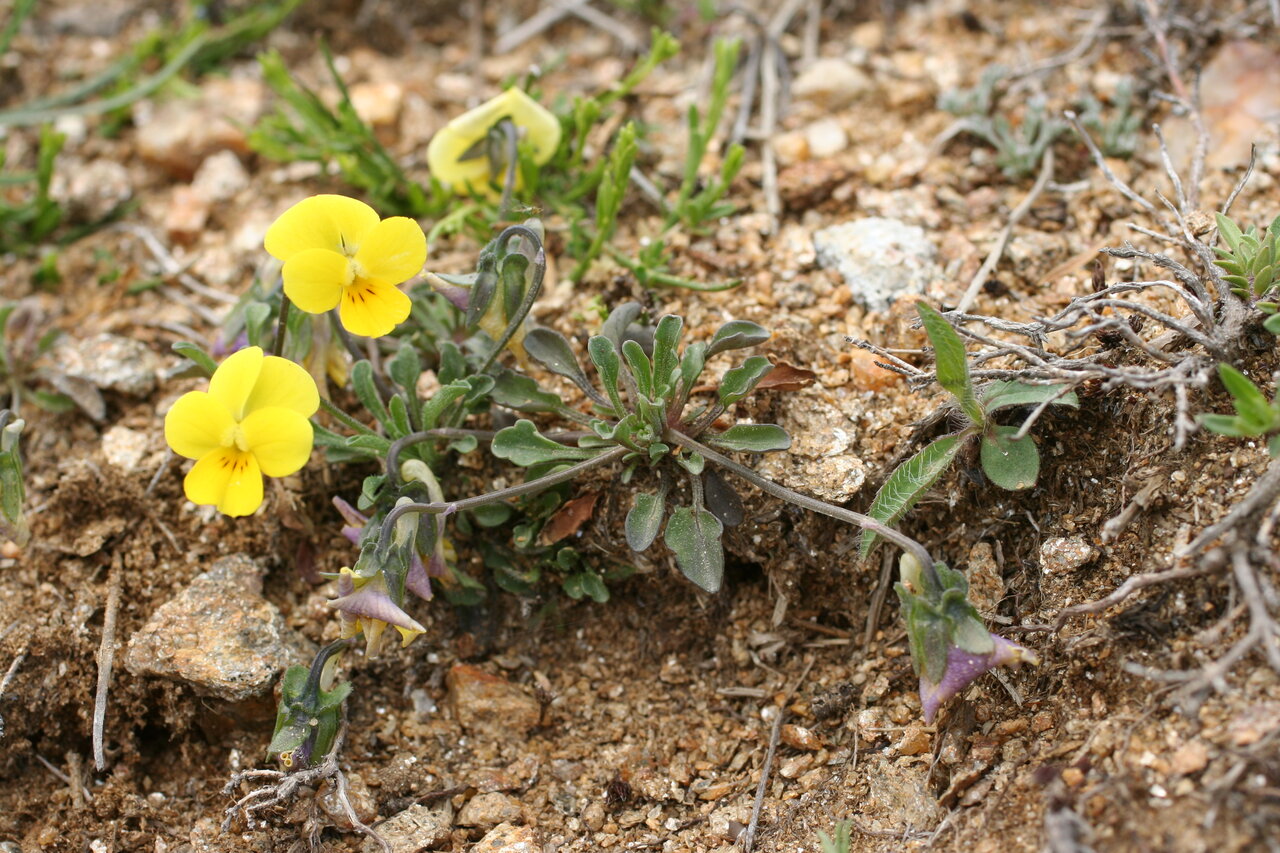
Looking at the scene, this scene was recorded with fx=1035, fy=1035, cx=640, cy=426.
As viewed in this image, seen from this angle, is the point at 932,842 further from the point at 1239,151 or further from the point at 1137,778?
the point at 1239,151

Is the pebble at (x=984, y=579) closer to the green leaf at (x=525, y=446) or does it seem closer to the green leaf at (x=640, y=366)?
the green leaf at (x=640, y=366)

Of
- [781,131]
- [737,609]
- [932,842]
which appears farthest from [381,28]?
[932,842]

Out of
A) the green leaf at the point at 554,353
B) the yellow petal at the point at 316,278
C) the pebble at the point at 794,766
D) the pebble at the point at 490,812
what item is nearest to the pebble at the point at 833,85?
the green leaf at the point at 554,353

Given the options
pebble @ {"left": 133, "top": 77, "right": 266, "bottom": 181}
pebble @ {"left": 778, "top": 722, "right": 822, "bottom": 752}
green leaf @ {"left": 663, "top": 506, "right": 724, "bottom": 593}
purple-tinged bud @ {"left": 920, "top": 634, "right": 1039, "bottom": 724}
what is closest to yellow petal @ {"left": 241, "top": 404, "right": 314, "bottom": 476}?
green leaf @ {"left": 663, "top": 506, "right": 724, "bottom": 593}

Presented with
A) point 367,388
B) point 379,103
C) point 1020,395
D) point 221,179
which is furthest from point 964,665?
point 221,179

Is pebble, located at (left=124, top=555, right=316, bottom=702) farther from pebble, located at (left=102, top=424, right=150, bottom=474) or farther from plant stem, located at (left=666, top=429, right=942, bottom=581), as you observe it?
plant stem, located at (left=666, top=429, right=942, bottom=581)
